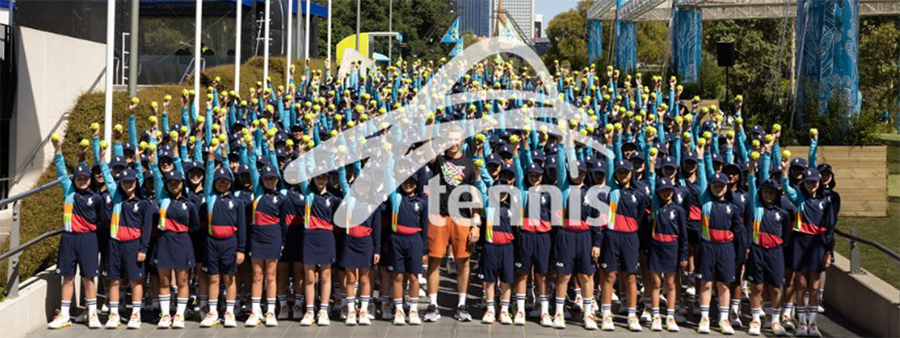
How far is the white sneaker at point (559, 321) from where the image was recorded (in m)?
9.30

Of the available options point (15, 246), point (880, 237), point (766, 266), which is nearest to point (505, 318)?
point (766, 266)

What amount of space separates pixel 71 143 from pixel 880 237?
10.6 meters

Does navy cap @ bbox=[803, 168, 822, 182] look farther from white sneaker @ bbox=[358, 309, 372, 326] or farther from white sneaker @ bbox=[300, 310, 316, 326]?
white sneaker @ bbox=[300, 310, 316, 326]

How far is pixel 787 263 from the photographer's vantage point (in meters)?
9.43

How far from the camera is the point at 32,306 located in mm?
8945

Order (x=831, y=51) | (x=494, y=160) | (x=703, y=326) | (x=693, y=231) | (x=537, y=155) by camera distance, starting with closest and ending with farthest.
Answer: (x=703, y=326), (x=494, y=160), (x=693, y=231), (x=537, y=155), (x=831, y=51)

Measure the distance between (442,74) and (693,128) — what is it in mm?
10443

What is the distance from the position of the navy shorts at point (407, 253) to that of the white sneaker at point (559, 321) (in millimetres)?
1345

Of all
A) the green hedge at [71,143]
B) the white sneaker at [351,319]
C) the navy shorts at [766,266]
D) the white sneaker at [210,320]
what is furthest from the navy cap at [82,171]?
the navy shorts at [766,266]

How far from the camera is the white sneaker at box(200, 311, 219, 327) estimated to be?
9203 mm

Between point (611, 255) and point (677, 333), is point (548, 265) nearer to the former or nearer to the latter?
point (611, 255)

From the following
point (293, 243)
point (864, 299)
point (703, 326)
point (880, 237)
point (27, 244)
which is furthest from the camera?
point (880, 237)

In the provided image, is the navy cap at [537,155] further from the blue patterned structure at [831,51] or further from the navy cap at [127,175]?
the blue patterned structure at [831,51]

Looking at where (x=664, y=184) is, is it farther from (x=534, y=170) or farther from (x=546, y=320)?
(x=546, y=320)
